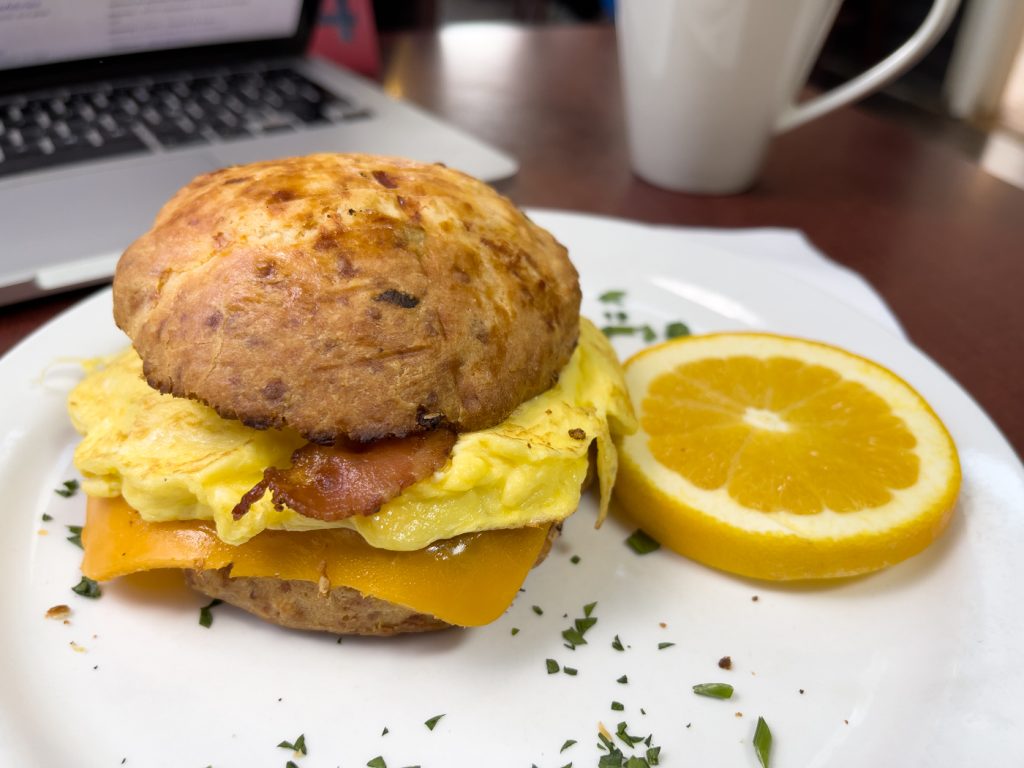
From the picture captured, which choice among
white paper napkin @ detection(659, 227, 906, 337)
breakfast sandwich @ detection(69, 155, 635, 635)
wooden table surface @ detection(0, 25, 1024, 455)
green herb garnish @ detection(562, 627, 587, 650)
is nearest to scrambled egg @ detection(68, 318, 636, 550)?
breakfast sandwich @ detection(69, 155, 635, 635)

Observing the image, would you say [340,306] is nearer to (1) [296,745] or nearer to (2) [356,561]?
(2) [356,561]

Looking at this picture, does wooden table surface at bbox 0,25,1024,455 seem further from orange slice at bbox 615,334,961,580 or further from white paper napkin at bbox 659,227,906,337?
orange slice at bbox 615,334,961,580

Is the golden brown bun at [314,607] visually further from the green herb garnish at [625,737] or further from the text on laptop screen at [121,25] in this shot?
the text on laptop screen at [121,25]

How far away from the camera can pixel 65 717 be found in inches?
56.2

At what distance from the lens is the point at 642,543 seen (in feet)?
6.23

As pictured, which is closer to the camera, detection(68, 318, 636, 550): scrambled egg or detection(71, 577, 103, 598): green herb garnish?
detection(68, 318, 636, 550): scrambled egg

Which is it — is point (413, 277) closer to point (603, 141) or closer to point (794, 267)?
point (794, 267)

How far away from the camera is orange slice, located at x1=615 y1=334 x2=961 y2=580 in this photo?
5.67 feet

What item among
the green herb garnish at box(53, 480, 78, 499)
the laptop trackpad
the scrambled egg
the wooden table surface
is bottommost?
the wooden table surface

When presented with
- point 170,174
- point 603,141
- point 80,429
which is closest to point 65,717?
point 80,429

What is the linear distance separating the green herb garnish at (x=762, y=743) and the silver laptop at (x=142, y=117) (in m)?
2.18

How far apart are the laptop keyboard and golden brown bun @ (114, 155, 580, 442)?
1.69m

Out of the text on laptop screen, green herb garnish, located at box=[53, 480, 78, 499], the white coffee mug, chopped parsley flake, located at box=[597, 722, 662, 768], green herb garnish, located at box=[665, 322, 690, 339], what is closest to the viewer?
chopped parsley flake, located at box=[597, 722, 662, 768]

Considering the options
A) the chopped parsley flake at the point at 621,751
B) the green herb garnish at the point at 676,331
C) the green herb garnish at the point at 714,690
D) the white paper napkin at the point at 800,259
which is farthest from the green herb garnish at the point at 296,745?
the white paper napkin at the point at 800,259
